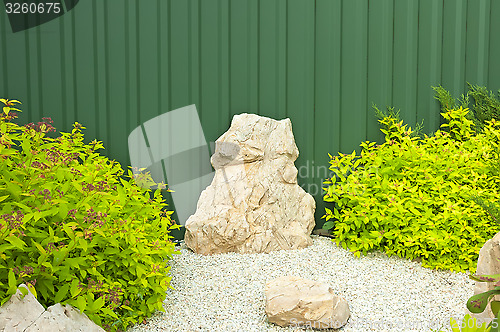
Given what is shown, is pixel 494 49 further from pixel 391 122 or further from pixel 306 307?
pixel 306 307

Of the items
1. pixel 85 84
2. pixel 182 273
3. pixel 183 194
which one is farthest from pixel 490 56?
pixel 85 84

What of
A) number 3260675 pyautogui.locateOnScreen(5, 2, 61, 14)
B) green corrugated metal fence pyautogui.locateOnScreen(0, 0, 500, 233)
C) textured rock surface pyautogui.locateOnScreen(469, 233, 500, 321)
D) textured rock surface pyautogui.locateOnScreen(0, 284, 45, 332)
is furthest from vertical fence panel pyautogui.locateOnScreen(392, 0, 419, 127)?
textured rock surface pyautogui.locateOnScreen(0, 284, 45, 332)

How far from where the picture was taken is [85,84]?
402 cm

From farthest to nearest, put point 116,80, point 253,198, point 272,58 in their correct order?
point 272,58 → point 116,80 → point 253,198

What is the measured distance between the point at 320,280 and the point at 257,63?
2001 millimetres

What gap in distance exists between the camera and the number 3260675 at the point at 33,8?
3.92 metres

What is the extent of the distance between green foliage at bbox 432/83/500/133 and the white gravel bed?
157 centimetres

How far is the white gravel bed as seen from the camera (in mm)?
2738

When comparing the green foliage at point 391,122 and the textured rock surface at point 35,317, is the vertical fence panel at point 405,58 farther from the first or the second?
the textured rock surface at point 35,317

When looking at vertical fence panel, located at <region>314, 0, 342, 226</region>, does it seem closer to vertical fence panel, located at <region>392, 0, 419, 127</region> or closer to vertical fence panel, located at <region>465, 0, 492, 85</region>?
vertical fence panel, located at <region>392, 0, 419, 127</region>

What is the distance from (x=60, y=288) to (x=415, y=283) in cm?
239

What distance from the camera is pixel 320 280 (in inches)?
128

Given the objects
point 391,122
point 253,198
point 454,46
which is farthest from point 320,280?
point 454,46

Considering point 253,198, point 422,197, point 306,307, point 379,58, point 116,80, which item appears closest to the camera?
point 306,307
